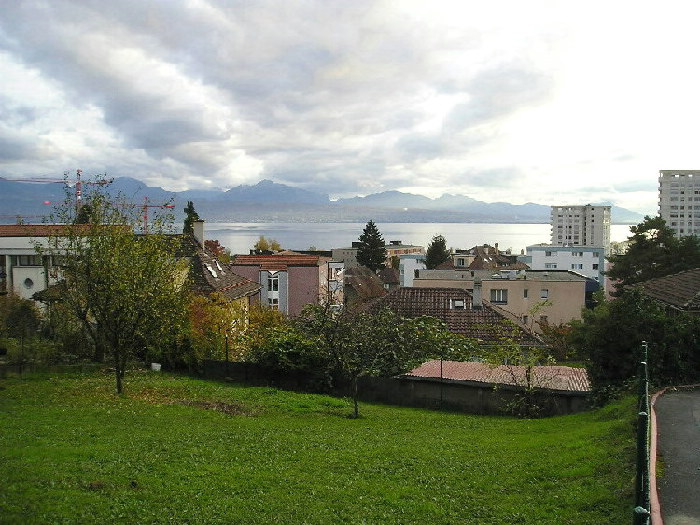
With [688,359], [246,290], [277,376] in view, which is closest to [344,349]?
[277,376]

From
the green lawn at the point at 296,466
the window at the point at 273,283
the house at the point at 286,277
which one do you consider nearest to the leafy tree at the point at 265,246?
the house at the point at 286,277

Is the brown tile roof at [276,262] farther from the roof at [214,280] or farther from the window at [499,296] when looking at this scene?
the window at [499,296]

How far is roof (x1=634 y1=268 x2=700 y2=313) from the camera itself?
68.8 ft

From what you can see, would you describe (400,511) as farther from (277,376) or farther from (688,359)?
(277,376)

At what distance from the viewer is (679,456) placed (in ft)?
32.8

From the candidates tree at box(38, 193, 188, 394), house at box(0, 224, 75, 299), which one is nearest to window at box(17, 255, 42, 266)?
house at box(0, 224, 75, 299)

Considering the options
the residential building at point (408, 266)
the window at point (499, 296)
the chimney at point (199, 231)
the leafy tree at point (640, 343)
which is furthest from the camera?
the residential building at point (408, 266)

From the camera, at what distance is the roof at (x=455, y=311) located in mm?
31266

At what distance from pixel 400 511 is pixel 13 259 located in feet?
171

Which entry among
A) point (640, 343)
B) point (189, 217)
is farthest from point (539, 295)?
point (640, 343)

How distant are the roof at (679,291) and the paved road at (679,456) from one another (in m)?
6.92

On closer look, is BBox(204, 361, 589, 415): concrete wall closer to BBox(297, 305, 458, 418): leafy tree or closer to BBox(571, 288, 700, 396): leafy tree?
BBox(297, 305, 458, 418): leafy tree

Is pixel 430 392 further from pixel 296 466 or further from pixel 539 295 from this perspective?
pixel 539 295

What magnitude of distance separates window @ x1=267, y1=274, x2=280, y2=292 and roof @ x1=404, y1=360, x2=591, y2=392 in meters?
34.9
